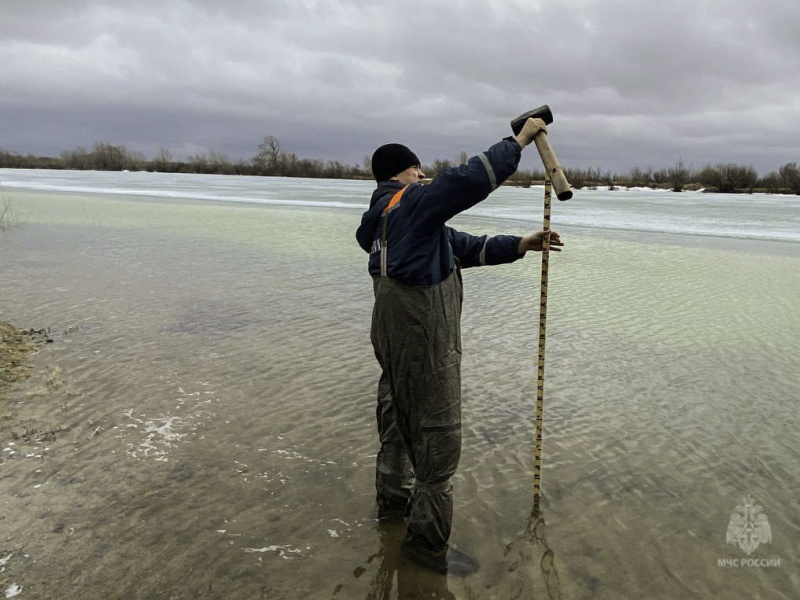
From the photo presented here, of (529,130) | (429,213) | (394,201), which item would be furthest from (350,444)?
(529,130)

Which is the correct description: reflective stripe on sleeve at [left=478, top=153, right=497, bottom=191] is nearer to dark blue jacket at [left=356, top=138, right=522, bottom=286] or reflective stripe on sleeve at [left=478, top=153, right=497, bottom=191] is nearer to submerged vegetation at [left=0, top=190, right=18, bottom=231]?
dark blue jacket at [left=356, top=138, right=522, bottom=286]

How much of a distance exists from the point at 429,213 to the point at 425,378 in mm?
817

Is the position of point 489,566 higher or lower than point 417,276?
lower

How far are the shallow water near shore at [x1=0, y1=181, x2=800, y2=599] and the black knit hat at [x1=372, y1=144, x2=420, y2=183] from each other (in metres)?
1.99

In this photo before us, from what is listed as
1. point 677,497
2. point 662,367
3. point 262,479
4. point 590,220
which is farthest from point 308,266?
point 590,220

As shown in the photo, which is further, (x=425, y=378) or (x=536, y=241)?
(x=536, y=241)

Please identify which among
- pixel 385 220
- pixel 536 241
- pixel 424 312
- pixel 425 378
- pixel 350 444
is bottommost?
pixel 350 444

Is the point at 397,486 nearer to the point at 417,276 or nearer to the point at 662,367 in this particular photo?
the point at 417,276

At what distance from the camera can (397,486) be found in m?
3.74

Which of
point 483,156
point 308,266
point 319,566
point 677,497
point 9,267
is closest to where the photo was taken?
point 483,156

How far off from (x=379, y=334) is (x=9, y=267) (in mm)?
10194

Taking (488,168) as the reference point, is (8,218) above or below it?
below

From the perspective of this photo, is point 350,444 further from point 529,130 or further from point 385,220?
point 529,130

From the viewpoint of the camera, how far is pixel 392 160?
324 cm
